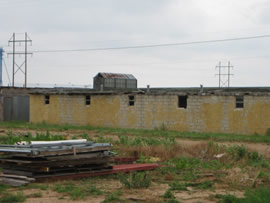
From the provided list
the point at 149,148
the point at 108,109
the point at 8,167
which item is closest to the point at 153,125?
the point at 108,109

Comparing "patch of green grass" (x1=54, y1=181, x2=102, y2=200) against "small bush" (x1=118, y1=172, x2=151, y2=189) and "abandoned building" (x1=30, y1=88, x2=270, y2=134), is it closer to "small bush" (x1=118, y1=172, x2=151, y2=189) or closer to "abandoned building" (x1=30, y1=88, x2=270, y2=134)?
"small bush" (x1=118, y1=172, x2=151, y2=189)

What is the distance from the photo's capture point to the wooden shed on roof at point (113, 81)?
42000 millimetres

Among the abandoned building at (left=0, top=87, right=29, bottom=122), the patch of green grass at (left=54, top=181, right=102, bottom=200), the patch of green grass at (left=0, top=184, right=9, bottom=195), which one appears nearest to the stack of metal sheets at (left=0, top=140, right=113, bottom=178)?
the patch of green grass at (left=0, top=184, right=9, bottom=195)

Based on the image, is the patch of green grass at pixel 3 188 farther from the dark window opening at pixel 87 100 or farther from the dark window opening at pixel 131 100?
the dark window opening at pixel 87 100

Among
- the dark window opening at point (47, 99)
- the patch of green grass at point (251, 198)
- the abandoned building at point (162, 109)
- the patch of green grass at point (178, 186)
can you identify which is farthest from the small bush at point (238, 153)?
the dark window opening at point (47, 99)

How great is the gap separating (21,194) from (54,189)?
908 millimetres

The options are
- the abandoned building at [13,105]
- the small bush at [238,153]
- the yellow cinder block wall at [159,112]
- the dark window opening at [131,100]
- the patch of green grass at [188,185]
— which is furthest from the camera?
the abandoned building at [13,105]

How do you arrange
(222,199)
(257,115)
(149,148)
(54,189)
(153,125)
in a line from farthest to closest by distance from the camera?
1. (153,125)
2. (257,115)
3. (149,148)
4. (54,189)
5. (222,199)

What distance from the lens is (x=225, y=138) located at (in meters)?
23.4

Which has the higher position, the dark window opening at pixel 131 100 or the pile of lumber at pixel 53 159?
the dark window opening at pixel 131 100

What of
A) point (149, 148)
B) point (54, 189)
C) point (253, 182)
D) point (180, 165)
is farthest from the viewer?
point (149, 148)

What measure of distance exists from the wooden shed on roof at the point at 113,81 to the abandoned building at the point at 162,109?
26.2ft

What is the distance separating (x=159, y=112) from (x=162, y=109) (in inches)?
12.2

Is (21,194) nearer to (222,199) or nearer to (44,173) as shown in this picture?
(44,173)
